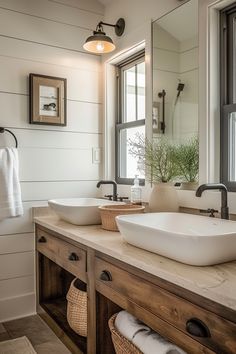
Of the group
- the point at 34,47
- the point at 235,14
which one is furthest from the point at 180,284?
the point at 34,47

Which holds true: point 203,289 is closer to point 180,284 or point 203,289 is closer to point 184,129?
point 180,284

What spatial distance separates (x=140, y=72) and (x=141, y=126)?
41 cm

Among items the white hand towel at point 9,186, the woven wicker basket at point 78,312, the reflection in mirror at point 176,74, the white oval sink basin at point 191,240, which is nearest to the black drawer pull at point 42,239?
the white hand towel at point 9,186

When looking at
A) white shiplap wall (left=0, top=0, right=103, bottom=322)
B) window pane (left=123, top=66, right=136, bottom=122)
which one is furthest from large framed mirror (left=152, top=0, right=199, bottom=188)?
white shiplap wall (left=0, top=0, right=103, bottom=322)

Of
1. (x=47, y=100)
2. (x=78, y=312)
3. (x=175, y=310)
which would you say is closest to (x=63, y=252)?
(x=78, y=312)

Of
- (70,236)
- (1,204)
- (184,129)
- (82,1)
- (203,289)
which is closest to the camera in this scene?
(203,289)

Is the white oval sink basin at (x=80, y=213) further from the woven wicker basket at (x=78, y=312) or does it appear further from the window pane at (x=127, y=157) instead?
the window pane at (x=127, y=157)

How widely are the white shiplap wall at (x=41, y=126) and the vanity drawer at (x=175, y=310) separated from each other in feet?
3.81

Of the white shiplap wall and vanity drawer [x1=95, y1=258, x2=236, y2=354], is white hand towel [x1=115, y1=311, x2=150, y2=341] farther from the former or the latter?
the white shiplap wall

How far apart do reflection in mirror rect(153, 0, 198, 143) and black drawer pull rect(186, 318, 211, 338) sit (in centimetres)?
120

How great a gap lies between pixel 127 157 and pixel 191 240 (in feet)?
5.50

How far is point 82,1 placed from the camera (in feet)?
8.38

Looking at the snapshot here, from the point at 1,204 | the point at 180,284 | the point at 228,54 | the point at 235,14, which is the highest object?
the point at 235,14

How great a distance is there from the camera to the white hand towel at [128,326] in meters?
1.30
